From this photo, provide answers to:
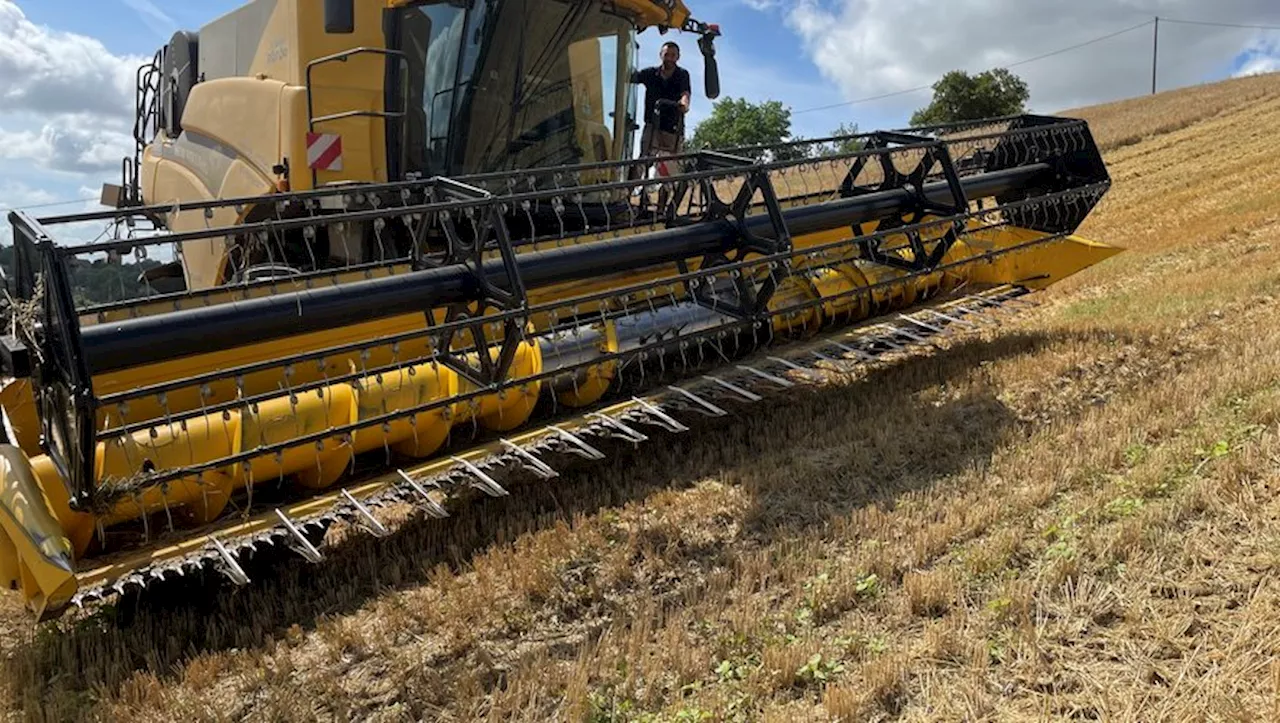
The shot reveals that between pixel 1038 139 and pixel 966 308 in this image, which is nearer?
pixel 966 308

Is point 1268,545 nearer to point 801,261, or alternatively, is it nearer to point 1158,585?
point 1158,585

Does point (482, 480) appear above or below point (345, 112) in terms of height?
below

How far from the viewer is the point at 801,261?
13.8ft

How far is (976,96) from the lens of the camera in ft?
140

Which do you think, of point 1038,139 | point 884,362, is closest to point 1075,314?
point 1038,139

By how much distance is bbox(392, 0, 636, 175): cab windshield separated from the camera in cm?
399

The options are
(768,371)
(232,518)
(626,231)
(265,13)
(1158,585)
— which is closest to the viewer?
(1158,585)

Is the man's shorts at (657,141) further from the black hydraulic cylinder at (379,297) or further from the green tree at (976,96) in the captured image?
the green tree at (976,96)

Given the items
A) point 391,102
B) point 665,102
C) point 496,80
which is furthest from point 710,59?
point 391,102

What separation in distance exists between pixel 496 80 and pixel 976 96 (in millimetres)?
43414

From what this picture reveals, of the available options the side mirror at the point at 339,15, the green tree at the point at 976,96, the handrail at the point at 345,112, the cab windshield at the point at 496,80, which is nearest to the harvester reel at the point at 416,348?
the cab windshield at the point at 496,80

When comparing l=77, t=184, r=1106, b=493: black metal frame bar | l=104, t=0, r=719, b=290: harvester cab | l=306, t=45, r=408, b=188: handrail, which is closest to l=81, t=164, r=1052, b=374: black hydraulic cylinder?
l=77, t=184, r=1106, b=493: black metal frame bar

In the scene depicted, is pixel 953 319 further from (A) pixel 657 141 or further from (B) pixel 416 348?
(B) pixel 416 348

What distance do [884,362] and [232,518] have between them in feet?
10.9
